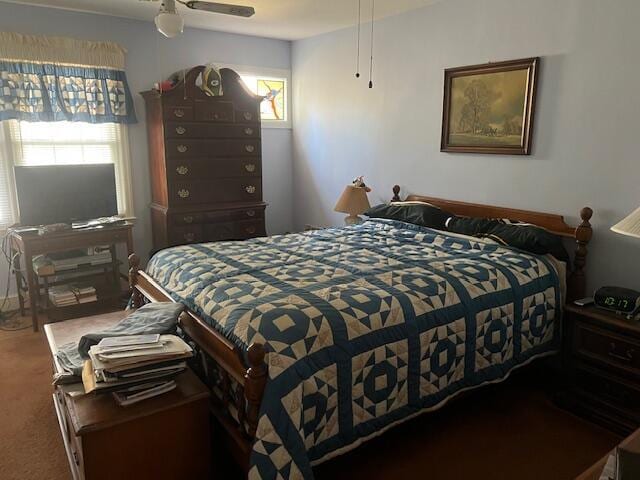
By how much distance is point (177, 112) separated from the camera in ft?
13.8

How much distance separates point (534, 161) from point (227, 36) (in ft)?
10.7

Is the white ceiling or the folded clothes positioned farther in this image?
the white ceiling

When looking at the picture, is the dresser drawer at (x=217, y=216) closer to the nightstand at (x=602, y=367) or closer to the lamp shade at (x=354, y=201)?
the lamp shade at (x=354, y=201)

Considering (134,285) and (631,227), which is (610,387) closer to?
(631,227)

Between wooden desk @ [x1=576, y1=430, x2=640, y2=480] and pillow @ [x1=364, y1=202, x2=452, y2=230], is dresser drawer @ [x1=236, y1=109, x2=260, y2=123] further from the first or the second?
wooden desk @ [x1=576, y1=430, x2=640, y2=480]

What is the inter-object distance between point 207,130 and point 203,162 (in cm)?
29

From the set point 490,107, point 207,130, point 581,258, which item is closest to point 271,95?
point 207,130

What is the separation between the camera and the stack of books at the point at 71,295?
389 centimetres

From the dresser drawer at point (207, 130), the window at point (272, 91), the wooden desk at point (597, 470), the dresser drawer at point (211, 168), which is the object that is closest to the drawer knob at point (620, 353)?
the wooden desk at point (597, 470)

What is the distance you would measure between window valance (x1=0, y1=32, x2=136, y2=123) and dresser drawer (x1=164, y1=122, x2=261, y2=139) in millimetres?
518

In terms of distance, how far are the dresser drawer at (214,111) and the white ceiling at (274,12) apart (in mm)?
737

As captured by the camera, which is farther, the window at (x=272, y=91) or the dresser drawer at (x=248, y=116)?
the window at (x=272, y=91)

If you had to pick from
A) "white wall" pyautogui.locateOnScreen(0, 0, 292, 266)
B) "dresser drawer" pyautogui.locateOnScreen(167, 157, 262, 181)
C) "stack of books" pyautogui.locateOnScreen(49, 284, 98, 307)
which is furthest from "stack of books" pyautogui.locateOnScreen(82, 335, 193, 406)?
"white wall" pyautogui.locateOnScreen(0, 0, 292, 266)

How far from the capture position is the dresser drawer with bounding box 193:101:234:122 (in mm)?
4332
